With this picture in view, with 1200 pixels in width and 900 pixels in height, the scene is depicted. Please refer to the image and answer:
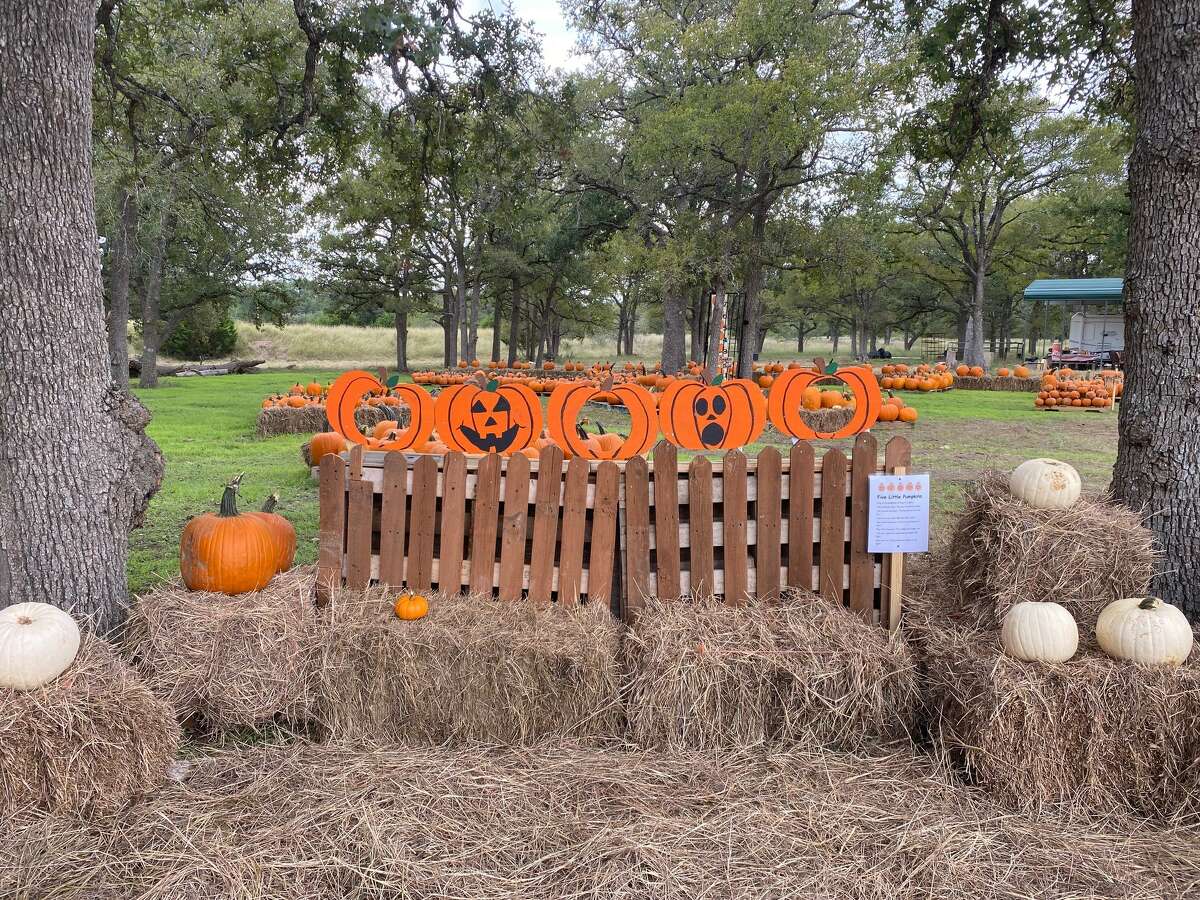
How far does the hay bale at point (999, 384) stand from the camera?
2223 cm

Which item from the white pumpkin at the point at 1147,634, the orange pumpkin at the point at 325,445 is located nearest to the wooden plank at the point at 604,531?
the white pumpkin at the point at 1147,634

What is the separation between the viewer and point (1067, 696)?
2.94 meters

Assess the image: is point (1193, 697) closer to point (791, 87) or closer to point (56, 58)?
point (56, 58)

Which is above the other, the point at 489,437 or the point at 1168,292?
the point at 1168,292

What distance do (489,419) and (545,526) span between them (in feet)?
3.48

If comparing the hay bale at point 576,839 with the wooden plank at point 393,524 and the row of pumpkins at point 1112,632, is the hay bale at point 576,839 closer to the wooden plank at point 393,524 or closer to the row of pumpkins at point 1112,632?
the row of pumpkins at point 1112,632

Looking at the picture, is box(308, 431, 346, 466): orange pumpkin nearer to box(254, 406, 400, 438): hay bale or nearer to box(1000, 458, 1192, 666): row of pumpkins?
box(254, 406, 400, 438): hay bale

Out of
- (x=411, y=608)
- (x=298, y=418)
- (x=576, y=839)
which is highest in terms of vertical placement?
(x=298, y=418)

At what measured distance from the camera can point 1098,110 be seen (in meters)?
7.59

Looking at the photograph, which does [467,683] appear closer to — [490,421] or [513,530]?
[513,530]

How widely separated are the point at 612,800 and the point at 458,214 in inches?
1113

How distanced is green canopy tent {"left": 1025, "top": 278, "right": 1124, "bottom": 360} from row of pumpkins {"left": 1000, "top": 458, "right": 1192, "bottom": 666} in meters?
30.9

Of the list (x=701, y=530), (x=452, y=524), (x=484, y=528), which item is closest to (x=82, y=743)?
(x=452, y=524)

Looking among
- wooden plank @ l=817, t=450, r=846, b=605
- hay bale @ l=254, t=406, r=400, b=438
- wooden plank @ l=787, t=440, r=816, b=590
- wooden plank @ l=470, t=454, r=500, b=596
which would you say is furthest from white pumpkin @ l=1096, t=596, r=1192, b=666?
hay bale @ l=254, t=406, r=400, b=438
